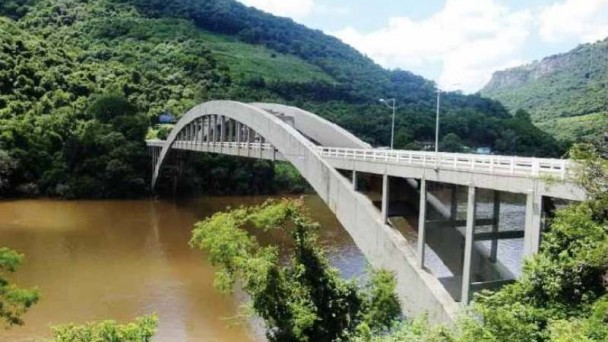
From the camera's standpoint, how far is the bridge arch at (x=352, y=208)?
2075 centimetres

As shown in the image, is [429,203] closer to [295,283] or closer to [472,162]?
[472,162]

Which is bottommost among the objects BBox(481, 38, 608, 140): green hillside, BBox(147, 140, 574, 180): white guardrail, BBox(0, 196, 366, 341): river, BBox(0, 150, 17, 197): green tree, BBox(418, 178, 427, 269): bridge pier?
BBox(0, 196, 366, 341): river

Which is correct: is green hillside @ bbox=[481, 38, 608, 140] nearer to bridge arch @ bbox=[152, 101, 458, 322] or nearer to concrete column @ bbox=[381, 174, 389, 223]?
bridge arch @ bbox=[152, 101, 458, 322]

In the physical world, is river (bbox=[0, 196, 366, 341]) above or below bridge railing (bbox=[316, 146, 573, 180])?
below

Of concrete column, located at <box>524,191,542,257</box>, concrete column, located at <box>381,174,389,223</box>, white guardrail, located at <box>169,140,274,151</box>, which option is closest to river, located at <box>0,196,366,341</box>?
white guardrail, located at <box>169,140,274,151</box>

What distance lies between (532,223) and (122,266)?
2753 centimetres

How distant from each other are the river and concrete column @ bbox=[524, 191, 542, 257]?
1289 cm

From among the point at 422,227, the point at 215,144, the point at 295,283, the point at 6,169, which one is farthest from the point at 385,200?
the point at 6,169

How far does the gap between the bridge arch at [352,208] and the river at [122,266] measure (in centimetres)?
657

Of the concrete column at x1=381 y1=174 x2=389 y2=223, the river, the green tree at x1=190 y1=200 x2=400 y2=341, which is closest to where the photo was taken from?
the green tree at x1=190 y1=200 x2=400 y2=341

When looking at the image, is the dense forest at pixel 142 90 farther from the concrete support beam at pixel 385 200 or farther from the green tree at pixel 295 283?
the green tree at pixel 295 283

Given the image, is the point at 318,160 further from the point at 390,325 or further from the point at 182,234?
the point at 182,234

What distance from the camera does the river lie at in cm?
2666

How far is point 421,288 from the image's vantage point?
20.9 meters
